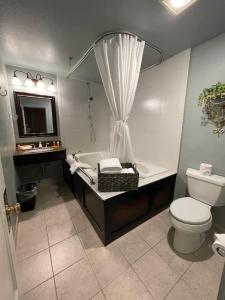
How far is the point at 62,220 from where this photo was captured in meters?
1.94

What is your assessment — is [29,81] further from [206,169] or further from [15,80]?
[206,169]

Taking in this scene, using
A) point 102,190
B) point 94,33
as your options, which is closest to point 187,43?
point 94,33

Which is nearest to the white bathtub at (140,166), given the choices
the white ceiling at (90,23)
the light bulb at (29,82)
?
the light bulb at (29,82)

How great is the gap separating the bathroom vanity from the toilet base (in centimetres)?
50

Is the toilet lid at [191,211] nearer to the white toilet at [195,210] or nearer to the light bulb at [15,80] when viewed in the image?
the white toilet at [195,210]

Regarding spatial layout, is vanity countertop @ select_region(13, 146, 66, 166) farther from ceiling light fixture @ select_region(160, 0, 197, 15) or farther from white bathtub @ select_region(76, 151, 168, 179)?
ceiling light fixture @ select_region(160, 0, 197, 15)

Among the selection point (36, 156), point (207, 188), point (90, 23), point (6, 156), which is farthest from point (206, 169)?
point (36, 156)

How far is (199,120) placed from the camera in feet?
5.90

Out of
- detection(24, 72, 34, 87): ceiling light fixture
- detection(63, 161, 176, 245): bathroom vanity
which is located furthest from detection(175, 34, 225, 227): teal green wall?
detection(24, 72, 34, 87): ceiling light fixture

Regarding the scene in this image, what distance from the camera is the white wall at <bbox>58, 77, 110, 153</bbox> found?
294 centimetres

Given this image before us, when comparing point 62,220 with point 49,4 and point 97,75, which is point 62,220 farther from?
point 97,75

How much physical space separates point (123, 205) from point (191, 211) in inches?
28.8

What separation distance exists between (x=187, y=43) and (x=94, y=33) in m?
1.17

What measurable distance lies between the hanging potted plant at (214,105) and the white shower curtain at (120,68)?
90cm
